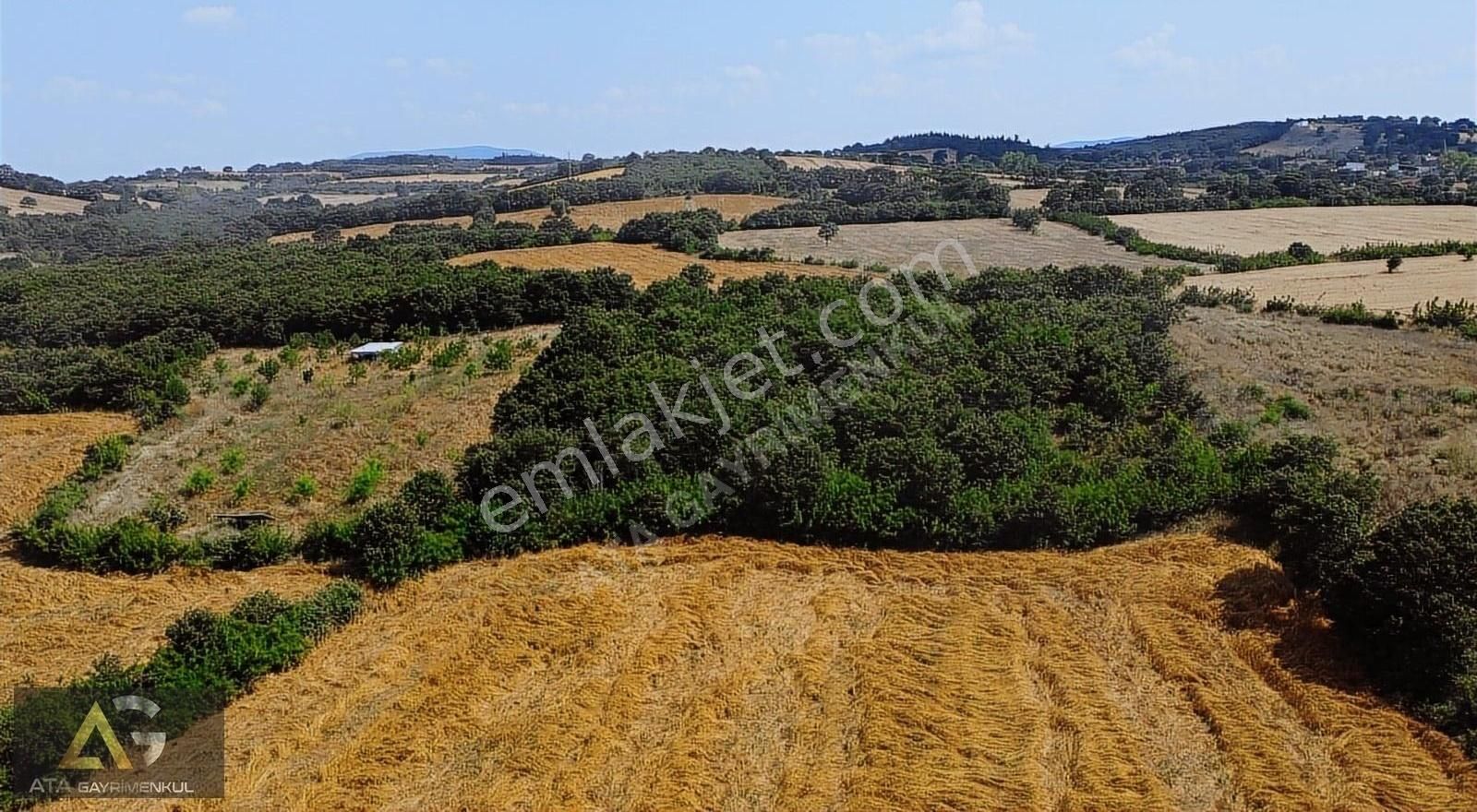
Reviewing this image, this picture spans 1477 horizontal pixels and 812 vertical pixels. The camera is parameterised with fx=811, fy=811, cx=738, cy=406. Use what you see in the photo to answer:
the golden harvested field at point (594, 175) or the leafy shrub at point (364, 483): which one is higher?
the golden harvested field at point (594, 175)

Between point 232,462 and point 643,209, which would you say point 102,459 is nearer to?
point 232,462

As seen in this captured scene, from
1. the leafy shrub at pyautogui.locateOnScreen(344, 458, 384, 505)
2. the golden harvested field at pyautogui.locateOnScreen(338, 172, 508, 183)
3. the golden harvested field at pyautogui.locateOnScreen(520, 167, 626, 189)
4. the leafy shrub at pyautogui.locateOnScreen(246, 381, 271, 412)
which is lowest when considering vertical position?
the leafy shrub at pyautogui.locateOnScreen(344, 458, 384, 505)

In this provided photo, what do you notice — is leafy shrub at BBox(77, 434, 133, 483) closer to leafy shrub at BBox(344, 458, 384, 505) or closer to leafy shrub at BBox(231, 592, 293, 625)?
leafy shrub at BBox(344, 458, 384, 505)

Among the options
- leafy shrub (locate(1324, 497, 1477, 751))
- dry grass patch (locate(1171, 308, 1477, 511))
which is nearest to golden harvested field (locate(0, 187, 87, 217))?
dry grass patch (locate(1171, 308, 1477, 511))

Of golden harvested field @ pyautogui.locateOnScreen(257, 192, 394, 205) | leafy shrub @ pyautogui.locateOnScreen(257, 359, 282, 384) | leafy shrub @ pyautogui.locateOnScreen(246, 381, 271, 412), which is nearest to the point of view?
leafy shrub @ pyautogui.locateOnScreen(246, 381, 271, 412)

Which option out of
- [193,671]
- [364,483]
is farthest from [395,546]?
[364,483]

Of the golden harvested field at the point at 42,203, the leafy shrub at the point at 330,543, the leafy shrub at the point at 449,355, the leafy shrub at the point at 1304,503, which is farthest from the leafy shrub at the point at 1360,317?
the golden harvested field at the point at 42,203

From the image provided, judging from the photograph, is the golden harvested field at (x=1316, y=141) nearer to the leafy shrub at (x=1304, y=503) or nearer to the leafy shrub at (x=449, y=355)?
the leafy shrub at (x=1304, y=503)
